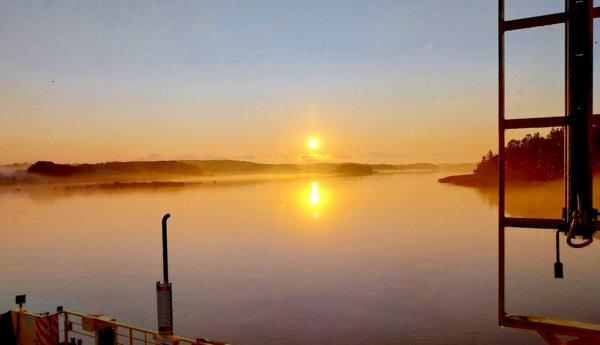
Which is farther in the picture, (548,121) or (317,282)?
(317,282)

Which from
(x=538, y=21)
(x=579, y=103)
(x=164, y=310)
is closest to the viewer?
(x=579, y=103)

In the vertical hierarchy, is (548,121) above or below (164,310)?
above

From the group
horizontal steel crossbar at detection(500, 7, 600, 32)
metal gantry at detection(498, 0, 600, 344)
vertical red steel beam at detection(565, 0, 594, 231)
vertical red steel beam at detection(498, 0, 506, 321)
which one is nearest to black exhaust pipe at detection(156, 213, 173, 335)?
vertical red steel beam at detection(498, 0, 506, 321)

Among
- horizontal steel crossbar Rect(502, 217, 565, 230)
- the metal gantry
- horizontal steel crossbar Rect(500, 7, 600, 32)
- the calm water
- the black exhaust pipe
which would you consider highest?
horizontal steel crossbar Rect(500, 7, 600, 32)

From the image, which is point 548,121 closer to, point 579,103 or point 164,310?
point 579,103

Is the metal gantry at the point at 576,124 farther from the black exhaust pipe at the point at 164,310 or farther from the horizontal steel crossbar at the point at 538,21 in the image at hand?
the black exhaust pipe at the point at 164,310

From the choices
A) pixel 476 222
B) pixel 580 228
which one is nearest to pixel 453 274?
pixel 580 228

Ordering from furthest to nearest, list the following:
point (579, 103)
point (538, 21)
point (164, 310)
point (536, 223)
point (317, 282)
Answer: point (317, 282) → point (164, 310) → point (536, 223) → point (538, 21) → point (579, 103)

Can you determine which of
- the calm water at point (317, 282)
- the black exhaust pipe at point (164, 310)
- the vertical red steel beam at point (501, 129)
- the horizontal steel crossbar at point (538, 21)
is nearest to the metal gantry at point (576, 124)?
the horizontal steel crossbar at point (538, 21)

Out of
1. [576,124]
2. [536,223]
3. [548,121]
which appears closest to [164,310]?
[536,223]

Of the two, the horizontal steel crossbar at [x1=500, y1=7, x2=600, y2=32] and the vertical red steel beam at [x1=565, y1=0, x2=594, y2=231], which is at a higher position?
the horizontal steel crossbar at [x1=500, y1=7, x2=600, y2=32]

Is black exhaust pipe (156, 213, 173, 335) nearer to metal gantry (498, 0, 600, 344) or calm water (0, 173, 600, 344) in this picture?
metal gantry (498, 0, 600, 344)

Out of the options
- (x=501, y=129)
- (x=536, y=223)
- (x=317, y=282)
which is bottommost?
(x=317, y=282)

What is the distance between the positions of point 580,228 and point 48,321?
1462 cm
